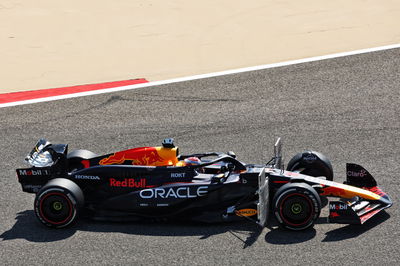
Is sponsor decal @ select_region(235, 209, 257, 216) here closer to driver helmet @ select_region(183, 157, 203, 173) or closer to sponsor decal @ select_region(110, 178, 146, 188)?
driver helmet @ select_region(183, 157, 203, 173)

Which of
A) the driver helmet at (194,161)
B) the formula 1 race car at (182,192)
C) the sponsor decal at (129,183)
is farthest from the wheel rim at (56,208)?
the driver helmet at (194,161)

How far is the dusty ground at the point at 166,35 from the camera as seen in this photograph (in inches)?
679

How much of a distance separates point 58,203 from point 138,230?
114 cm

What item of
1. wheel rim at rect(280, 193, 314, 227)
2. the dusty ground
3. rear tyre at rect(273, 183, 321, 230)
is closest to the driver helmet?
rear tyre at rect(273, 183, 321, 230)

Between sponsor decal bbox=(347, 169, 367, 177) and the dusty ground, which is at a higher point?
the dusty ground

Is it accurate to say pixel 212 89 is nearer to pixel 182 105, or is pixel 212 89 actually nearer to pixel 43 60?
pixel 182 105

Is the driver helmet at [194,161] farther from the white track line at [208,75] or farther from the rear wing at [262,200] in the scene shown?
the white track line at [208,75]

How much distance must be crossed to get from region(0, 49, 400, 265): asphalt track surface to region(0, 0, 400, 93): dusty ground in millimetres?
1386

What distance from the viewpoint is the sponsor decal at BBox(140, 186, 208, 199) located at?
10078 millimetres

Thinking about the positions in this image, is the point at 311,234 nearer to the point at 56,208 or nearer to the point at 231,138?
the point at 56,208

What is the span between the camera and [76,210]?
33.1 ft

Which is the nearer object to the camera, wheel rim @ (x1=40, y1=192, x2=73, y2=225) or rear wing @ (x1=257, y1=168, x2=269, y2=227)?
rear wing @ (x1=257, y1=168, x2=269, y2=227)

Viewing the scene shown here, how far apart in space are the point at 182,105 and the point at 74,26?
646cm

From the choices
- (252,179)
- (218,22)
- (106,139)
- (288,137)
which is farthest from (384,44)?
(252,179)
